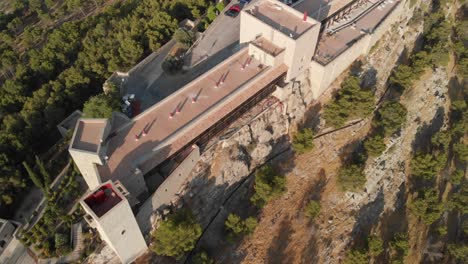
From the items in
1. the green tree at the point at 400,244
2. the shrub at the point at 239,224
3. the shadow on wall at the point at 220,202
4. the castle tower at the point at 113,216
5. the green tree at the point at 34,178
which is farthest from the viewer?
the green tree at the point at 400,244

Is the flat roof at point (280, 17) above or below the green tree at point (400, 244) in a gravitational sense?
above

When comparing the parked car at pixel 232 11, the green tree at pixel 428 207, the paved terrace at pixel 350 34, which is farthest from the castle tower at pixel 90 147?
the green tree at pixel 428 207

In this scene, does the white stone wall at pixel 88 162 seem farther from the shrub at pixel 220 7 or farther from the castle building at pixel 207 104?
the shrub at pixel 220 7

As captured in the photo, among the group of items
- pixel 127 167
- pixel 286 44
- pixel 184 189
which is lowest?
pixel 184 189

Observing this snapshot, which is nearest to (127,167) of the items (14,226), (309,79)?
(14,226)

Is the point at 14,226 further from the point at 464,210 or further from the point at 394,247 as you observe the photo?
the point at 464,210

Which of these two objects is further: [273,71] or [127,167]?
[273,71]
